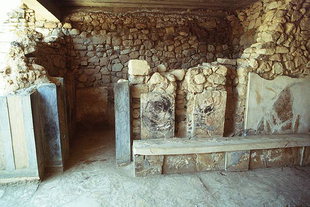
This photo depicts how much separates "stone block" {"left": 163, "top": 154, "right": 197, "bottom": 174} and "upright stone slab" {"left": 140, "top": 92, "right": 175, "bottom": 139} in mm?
376

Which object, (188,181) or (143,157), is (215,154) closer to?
(188,181)

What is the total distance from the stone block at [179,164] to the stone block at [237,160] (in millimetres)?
533

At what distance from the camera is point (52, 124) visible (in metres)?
2.91

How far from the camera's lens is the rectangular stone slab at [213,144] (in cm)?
291

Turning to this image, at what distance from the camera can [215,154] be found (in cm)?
308

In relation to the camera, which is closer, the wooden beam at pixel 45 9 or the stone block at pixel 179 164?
the stone block at pixel 179 164

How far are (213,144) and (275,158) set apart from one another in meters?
1.09

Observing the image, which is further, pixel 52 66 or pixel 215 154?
pixel 52 66

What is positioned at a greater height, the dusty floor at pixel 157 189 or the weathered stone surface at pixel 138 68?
the weathered stone surface at pixel 138 68

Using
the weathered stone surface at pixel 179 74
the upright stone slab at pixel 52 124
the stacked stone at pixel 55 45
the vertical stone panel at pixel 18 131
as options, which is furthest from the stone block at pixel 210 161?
the stacked stone at pixel 55 45

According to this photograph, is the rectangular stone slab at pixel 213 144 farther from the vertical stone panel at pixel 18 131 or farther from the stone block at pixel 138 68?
the vertical stone panel at pixel 18 131

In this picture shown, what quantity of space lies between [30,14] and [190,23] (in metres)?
3.50

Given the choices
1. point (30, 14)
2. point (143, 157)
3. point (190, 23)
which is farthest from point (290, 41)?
point (30, 14)

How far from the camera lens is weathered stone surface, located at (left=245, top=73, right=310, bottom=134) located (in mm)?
3395
